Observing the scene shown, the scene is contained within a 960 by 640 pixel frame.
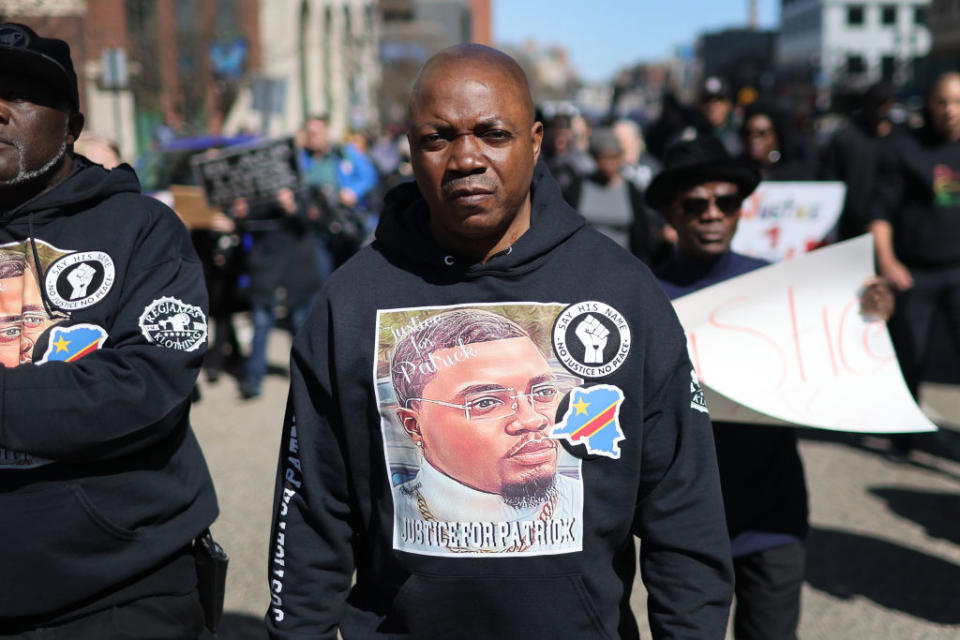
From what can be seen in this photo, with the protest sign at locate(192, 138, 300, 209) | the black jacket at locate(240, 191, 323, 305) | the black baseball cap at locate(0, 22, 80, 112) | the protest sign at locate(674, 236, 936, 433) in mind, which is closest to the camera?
the black baseball cap at locate(0, 22, 80, 112)

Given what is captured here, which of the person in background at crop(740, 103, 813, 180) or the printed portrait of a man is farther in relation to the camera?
the person in background at crop(740, 103, 813, 180)

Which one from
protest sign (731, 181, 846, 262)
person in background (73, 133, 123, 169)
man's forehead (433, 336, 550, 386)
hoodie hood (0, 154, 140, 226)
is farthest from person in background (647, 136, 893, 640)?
person in background (73, 133, 123, 169)

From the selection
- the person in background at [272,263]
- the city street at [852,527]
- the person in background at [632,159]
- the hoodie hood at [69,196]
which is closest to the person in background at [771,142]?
the person in background at [632,159]

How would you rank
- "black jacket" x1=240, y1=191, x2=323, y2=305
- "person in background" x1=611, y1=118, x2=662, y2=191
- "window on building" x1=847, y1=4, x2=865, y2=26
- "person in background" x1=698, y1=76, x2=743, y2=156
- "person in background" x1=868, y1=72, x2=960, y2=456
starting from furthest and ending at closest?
"window on building" x1=847, y1=4, x2=865, y2=26
"person in background" x1=698, y1=76, x2=743, y2=156
"black jacket" x1=240, y1=191, x2=323, y2=305
"person in background" x1=611, y1=118, x2=662, y2=191
"person in background" x1=868, y1=72, x2=960, y2=456

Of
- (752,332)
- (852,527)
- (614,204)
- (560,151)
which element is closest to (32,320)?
(752,332)

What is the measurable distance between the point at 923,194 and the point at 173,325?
4855mm

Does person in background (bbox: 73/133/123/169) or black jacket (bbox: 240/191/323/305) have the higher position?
person in background (bbox: 73/133/123/169)

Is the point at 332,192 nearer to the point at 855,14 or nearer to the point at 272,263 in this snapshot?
the point at 272,263

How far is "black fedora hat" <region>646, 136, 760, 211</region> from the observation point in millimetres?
3287

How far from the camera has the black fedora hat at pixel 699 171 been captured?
329 cm

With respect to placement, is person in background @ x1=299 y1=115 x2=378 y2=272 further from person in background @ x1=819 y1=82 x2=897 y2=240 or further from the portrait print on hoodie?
the portrait print on hoodie

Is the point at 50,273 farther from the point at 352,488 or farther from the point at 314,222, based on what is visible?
the point at 314,222

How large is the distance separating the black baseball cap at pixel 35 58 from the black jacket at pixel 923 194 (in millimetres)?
4828

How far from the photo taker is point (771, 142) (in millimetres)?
6305
